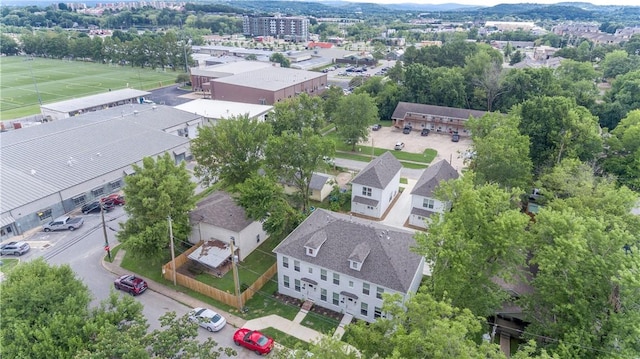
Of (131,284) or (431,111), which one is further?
(431,111)

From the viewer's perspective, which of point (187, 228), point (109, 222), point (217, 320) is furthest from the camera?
point (109, 222)

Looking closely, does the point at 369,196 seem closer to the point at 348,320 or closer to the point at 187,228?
the point at 348,320

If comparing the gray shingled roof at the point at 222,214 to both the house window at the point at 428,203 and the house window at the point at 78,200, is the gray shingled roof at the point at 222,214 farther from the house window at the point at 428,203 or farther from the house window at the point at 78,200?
the house window at the point at 428,203

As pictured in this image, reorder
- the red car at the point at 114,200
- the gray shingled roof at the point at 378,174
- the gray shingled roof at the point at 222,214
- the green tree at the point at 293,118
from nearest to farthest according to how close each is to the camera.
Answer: the gray shingled roof at the point at 222,214 → the gray shingled roof at the point at 378,174 → the red car at the point at 114,200 → the green tree at the point at 293,118

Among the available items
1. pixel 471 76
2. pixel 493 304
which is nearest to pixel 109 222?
pixel 493 304

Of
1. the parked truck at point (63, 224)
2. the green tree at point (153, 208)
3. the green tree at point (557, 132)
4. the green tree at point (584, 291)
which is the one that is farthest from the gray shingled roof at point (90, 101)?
the green tree at point (584, 291)

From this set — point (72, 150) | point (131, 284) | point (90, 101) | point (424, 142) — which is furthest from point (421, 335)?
point (90, 101)

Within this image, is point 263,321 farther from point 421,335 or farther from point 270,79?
point 270,79
